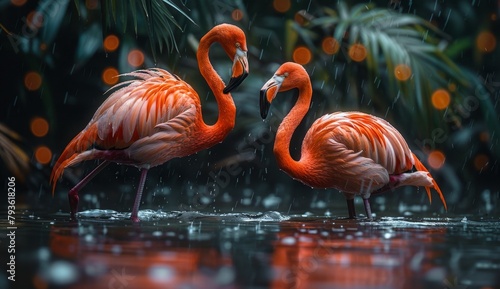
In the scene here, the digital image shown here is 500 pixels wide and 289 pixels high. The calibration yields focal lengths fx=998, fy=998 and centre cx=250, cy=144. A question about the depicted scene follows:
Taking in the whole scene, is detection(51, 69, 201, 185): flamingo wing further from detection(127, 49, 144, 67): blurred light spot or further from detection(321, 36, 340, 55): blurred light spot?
detection(321, 36, 340, 55): blurred light spot

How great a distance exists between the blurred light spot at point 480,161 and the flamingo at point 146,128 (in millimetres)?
3851

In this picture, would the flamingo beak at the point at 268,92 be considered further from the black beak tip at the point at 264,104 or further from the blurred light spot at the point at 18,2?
the blurred light spot at the point at 18,2

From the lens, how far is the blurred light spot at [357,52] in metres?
8.62

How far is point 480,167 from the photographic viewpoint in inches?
381

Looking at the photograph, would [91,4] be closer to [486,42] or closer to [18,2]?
[18,2]

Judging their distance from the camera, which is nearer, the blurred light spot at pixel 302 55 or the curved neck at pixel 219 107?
the curved neck at pixel 219 107

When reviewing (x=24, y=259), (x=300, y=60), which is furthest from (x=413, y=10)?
(x=24, y=259)

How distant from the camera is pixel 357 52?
872 centimetres

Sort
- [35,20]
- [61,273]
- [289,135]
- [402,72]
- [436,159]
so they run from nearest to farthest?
[61,273]
[289,135]
[35,20]
[402,72]
[436,159]

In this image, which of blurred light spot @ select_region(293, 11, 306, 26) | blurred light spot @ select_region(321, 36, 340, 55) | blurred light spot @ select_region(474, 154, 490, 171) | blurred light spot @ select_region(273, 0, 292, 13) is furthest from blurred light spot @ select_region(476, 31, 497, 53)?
blurred light spot @ select_region(273, 0, 292, 13)

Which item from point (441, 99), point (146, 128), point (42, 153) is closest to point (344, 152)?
point (146, 128)

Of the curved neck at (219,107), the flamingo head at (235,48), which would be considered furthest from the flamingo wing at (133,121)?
the flamingo head at (235,48)

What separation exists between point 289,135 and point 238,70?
21.6 inches

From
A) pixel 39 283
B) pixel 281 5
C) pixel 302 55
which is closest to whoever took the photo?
pixel 39 283
